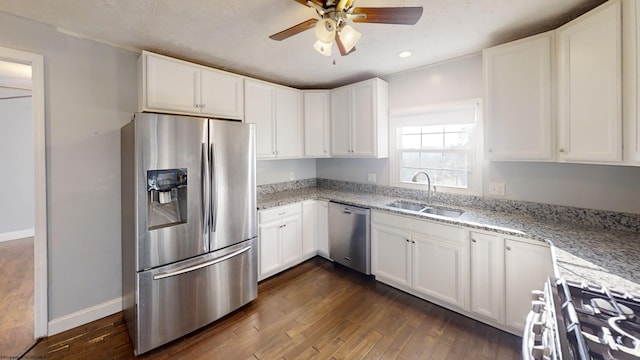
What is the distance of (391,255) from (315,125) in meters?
1.93

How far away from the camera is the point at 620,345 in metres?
0.73

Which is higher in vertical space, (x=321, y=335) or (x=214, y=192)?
(x=214, y=192)

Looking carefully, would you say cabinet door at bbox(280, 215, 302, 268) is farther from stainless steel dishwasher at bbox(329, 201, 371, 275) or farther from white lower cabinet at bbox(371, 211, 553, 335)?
white lower cabinet at bbox(371, 211, 553, 335)

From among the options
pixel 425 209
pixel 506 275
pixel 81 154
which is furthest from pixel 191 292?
pixel 506 275

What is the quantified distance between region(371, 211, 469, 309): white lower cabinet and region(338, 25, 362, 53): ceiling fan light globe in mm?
1640

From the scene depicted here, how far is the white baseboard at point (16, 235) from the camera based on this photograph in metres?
4.01

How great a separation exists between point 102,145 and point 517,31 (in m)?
3.56

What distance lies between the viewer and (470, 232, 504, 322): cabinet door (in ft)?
6.26

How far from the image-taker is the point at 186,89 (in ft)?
7.67

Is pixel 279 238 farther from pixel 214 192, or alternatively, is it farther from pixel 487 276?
pixel 487 276

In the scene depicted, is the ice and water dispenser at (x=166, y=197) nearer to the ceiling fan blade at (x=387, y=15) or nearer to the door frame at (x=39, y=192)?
the door frame at (x=39, y=192)

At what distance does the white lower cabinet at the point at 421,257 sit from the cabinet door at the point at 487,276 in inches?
2.7

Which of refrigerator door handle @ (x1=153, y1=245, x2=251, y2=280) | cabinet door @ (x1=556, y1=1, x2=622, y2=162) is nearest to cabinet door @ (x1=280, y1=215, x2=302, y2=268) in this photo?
refrigerator door handle @ (x1=153, y1=245, x2=251, y2=280)

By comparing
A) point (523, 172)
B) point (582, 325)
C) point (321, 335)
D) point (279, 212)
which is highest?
point (523, 172)
